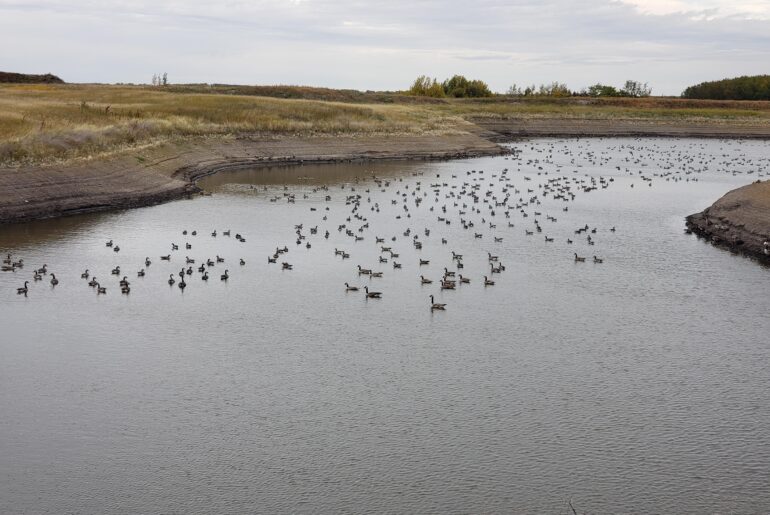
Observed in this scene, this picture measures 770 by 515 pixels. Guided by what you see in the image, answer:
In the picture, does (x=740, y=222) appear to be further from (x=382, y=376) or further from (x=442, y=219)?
(x=382, y=376)

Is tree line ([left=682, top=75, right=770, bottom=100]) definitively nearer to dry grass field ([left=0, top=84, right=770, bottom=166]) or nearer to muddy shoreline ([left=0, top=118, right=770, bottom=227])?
dry grass field ([left=0, top=84, right=770, bottom=166])

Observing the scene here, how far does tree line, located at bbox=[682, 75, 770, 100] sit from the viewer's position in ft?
566

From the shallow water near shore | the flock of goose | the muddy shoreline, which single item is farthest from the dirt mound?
the shallow water near shore

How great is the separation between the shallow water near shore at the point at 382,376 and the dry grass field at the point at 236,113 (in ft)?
49.2

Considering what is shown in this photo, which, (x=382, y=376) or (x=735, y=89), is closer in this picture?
(x=382, y=376)

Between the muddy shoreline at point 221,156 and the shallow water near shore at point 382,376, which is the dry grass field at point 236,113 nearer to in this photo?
the muddy shoreline at point 221,156

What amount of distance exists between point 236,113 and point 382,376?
69.4 metres

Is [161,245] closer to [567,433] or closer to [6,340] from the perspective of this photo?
[6,340]

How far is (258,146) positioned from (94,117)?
51.9 feet

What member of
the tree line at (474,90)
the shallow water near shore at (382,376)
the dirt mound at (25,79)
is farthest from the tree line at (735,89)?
the shallow water near shore at (382,376)

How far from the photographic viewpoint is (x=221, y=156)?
3000 inches

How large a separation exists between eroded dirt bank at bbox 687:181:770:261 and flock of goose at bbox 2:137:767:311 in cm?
532

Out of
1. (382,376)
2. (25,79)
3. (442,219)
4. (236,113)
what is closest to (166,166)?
(442,219)

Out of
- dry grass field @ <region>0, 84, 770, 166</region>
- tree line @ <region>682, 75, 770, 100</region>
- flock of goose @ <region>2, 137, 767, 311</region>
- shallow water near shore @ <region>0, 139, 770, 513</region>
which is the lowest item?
shallow water near shore @ <region>0, 139, 770, 513</region>
